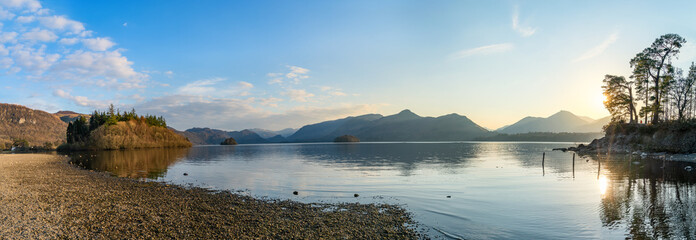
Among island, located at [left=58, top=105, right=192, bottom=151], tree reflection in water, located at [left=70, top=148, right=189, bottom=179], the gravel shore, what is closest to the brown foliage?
island, located at [left=58, top=105, right=192, bottom=151]

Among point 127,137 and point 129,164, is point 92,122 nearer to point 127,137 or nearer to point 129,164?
point 127,137

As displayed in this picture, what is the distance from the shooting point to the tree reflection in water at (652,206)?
621 inches

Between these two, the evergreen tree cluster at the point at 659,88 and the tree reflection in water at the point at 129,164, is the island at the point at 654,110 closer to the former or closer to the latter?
the evergreen tree cluster at the point at 659,88

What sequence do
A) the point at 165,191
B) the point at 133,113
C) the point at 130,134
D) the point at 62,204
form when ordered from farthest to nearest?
the point at 133,113 → the point at 130,134 → the point at 165,191 → the point at 62,204

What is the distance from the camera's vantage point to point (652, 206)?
68.5 ft

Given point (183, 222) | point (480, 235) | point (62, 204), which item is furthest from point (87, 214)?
point (480, 235)

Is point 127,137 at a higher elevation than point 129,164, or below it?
higher

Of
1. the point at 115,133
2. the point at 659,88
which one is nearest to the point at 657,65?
the point at 659,88

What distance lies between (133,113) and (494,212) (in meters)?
184

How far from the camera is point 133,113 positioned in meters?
162

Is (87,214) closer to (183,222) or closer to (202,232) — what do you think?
(183,222)

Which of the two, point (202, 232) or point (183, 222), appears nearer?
point (202, 232)

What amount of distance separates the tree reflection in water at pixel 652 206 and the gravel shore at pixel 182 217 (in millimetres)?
11657

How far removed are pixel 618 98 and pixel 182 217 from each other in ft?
359
